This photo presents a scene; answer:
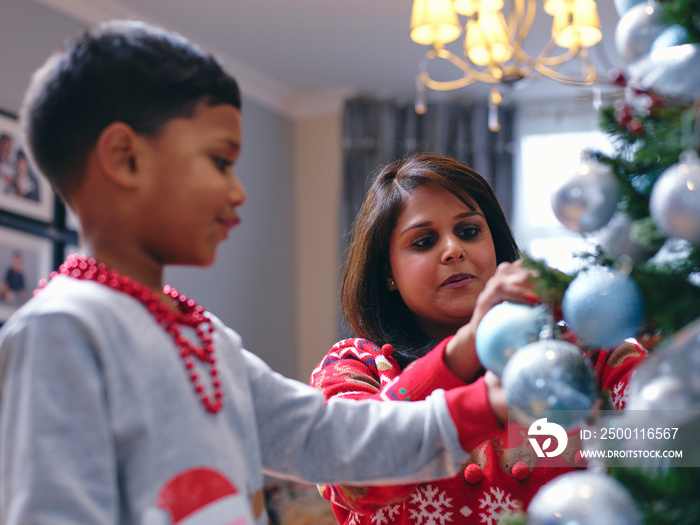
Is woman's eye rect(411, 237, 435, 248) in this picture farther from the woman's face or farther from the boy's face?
the boy's face

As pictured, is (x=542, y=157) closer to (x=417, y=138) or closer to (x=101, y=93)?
(x=417, y=138)

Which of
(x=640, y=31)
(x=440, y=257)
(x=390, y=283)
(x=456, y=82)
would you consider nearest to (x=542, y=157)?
(x=456, y=82)

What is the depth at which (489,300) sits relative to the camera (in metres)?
0.78

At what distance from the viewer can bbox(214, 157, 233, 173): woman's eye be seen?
30.8 inches

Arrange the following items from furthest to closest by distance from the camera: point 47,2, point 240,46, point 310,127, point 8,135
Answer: point 310,127, point 240,46, point 47,2, point 8,135

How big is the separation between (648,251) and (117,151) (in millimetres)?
515

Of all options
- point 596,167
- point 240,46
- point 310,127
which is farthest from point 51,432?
point 310,127

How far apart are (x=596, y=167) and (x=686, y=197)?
112mm

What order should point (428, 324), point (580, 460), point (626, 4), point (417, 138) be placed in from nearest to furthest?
1. point (626, 4)
2. point (580, 460)
3. point (428, 324)
4. point (417, 138)

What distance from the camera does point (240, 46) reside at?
13.3 ft

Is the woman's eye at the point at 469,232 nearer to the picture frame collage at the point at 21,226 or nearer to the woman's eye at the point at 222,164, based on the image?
the woman's eye at the point at 222,164

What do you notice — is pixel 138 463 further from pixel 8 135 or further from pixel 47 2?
pixel 47 2

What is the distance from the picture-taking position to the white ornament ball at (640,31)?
2.18 ft

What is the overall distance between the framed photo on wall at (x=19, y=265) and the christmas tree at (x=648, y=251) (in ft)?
8.99
